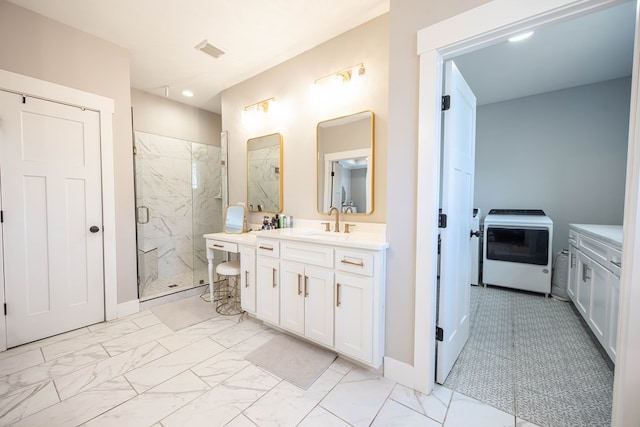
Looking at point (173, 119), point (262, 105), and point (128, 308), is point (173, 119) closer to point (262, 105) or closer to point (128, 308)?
point (262, 105)

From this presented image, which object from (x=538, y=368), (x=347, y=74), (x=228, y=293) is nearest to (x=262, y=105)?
(x=347, y=74)

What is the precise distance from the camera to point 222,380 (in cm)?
167

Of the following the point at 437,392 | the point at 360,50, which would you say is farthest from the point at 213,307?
the point at 360,50

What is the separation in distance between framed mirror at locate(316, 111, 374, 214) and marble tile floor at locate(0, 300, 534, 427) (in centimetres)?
136

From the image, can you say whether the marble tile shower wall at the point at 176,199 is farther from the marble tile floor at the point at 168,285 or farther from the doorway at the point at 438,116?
the doorway at the point at 438,116

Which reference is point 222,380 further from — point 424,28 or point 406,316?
point 424,28

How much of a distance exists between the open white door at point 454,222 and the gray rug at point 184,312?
225 centimetres

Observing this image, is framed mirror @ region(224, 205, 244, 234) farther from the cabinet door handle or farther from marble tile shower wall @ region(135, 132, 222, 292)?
the cabinet door handle

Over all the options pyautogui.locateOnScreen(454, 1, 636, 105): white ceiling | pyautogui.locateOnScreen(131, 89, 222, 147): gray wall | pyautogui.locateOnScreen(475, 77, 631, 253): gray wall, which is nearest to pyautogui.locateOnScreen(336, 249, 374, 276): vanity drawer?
pyautogui.locateOnScreen(454, 1, 636, 105): white ceiling

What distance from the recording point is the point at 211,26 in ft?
7.36

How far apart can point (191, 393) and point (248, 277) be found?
986 mm

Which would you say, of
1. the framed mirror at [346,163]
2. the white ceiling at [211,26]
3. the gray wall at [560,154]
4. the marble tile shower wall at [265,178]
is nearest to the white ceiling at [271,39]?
the white ceiling at [211,26]

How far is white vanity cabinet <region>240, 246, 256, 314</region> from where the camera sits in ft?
7.64

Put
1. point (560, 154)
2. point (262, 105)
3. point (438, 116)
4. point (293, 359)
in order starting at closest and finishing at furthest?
point (438, 116) < point (293, 359) < point (262, 105) < point (560, 154)
